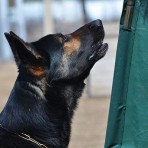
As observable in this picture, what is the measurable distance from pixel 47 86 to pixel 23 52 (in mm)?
339

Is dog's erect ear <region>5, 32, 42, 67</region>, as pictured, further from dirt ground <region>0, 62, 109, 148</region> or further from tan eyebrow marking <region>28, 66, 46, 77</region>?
dirt ground <region>0, 62, 109, 148</region>

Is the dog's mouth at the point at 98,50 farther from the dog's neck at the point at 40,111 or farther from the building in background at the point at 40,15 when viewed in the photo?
the building in background at the point at 40,15

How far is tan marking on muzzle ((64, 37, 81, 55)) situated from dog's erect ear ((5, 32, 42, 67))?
0.94ft

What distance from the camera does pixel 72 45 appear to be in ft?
14.8

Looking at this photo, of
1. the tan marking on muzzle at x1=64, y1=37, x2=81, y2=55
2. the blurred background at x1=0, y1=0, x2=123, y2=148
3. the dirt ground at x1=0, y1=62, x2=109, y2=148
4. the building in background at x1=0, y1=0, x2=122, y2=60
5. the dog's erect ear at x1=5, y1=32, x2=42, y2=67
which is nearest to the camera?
the dog's erect ear at x1=5, y1=32, x2=42, y2=67

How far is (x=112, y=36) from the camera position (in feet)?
46.6

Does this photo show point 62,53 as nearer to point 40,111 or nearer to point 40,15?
point 40,111

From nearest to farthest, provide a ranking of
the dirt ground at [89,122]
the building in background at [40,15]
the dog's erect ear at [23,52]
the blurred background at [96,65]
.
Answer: the dog's erect ear at [23,52] < the dirt ground at [89,122] < the blurred background at [96,65] < the building in background at [40,15]

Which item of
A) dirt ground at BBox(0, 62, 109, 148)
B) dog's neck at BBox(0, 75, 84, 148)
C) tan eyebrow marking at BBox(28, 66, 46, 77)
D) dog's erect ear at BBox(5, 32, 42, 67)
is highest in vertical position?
dog's erect ear at BBox(5, 32, 42, 67)

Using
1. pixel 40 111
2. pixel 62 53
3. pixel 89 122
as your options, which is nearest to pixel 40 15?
pixel 89 122

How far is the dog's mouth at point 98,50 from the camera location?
446 cm

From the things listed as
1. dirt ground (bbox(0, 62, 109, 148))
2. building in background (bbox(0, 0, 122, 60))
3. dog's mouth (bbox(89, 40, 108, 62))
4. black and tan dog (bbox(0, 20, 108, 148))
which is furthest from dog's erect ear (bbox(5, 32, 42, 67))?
building in background (bbox(0, 0, 122, 60))

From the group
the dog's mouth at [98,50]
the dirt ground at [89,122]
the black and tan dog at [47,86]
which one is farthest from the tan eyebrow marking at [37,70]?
the dirt ground at [89,122]

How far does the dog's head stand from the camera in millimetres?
4176
